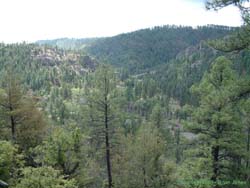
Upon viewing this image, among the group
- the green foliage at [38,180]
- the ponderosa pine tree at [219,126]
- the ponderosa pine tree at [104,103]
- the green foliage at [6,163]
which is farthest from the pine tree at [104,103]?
the green foliage at [38,180]

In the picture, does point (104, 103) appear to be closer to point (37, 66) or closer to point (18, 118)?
point (18, 118)

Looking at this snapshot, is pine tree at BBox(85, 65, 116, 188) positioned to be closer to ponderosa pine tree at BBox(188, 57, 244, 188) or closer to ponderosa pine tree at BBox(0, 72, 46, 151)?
ponderosa pine tree at BBox(0, 72, 46, 151)

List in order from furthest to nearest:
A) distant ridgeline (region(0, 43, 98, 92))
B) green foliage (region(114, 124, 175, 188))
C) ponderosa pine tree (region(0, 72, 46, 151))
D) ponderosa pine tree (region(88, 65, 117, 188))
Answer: distant ridgeline (region(0, 43, 98, 92)) → green foliage (region(114, 124, 175, 188)) → ponderosa pine tree (region(88, 65, 117, 188)) → ponderosa pine tree (region(0, 72, 46, 151))

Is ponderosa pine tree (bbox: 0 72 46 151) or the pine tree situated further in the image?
the pine tree

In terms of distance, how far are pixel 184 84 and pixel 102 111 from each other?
144 metres

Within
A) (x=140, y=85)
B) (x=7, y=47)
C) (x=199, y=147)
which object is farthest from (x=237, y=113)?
(x=7, y=47)

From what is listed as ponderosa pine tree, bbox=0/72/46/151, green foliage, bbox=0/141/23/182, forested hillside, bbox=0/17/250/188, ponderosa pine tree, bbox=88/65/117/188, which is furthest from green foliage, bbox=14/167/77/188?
ponderosa pine tree, bbox=88/65/117/188

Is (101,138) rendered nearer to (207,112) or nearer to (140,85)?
(207,112)

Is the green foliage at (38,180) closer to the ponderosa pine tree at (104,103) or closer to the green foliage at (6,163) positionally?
the green foliage at (6,163)

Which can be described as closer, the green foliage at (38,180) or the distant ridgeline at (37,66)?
the green foliage at (38,180)

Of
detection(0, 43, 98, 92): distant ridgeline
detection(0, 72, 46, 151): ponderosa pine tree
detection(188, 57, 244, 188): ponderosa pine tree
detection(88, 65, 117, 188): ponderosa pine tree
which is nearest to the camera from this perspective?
detection(188, 57, 244, 188): ponderosa pine tree

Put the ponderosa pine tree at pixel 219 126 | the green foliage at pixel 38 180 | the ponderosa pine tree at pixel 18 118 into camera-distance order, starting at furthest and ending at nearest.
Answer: the ponderosa pine tree at pixel 18 118 < the ponderosa pine tree at pixel 219 126 < the green foliage at pixel 38 180

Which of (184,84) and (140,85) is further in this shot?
(184,84)

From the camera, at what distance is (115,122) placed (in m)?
25.6
